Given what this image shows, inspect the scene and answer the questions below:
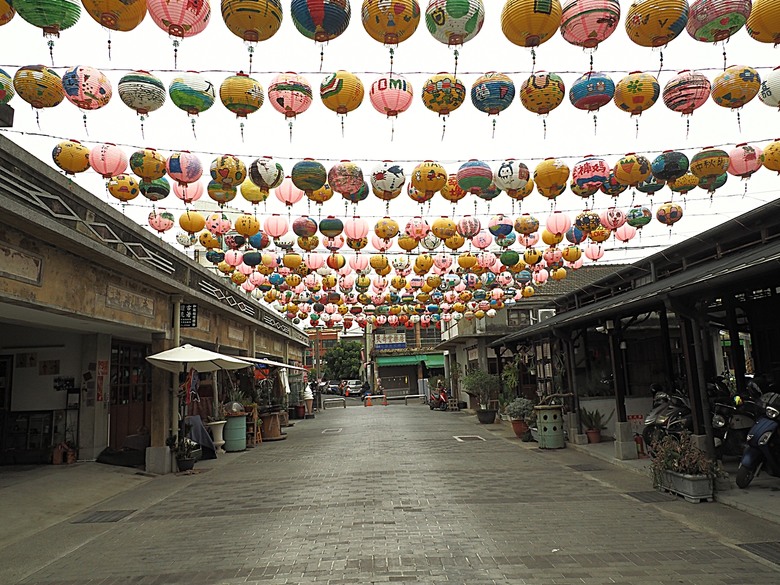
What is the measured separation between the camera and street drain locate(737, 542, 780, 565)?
5638 millimetres

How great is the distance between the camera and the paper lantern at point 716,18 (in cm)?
577

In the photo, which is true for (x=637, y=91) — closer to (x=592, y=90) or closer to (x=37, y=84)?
(x=592, y=90)

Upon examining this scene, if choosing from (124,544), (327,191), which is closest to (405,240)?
(327,191)

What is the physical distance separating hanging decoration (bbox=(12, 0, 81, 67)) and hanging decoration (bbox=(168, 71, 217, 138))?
4.87 ft

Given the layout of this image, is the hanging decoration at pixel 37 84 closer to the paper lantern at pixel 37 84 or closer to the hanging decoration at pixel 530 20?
the paper lantern at pixel 37 84

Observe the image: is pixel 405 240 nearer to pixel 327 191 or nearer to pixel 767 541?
pixel 327 191

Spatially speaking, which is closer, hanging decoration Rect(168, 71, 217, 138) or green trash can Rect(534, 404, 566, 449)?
hanging decoration Rect(168, 71, 217, 138)

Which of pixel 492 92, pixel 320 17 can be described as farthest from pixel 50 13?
pixel 492 92

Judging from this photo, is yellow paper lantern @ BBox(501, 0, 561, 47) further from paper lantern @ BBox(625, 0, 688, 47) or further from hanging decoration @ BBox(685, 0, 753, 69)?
hanging decoration @ BBox(685, 0, 753, 69)

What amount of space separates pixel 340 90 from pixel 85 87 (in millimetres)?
3173

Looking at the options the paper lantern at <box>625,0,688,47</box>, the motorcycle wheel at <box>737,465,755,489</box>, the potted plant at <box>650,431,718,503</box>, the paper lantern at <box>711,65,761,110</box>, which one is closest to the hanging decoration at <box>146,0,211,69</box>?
the paper lantern at <box>625,0,688,47</box>

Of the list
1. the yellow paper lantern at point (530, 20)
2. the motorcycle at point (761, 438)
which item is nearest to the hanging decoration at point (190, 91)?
the yellow paper lantern at point (530, 20)

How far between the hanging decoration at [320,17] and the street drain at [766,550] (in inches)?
276

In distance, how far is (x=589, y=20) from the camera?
19.4 feet
